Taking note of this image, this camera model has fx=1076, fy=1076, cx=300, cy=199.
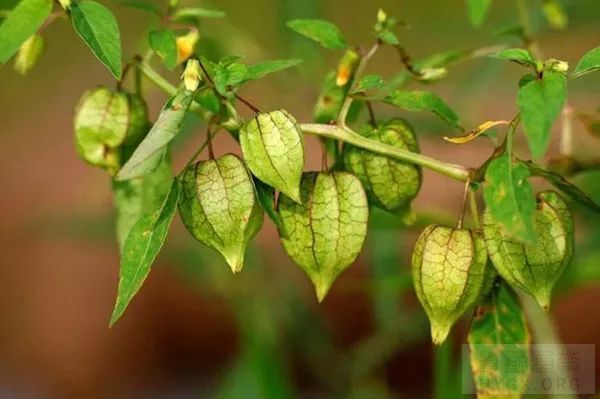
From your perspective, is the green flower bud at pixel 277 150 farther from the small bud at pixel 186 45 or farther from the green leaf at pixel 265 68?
the small bud at pixel 186 45

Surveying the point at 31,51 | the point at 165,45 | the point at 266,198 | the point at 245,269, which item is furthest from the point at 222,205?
the point at 245,269

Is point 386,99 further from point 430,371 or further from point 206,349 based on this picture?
point 206,349

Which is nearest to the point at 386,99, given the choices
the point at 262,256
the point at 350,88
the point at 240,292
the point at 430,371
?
the point at 350,88

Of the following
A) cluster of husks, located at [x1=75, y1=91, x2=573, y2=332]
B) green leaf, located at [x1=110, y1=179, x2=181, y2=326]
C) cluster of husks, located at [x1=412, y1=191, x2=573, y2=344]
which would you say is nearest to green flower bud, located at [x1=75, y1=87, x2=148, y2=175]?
cluster of husks, located at [x1=75, y1=91, x2=573, y2=332]

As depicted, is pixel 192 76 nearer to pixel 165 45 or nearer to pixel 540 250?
pixel 165 45

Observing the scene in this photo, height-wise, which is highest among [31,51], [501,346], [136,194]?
[31,51]

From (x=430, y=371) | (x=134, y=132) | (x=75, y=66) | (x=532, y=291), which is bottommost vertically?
(x=430, y=371)

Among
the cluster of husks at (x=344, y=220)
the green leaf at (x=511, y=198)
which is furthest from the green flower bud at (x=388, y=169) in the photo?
the green leaf at (x=511, y=198)

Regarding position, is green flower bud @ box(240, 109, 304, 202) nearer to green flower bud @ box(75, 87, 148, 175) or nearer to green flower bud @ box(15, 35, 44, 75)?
green flower bud @ box(75, 87, 148, 175)
